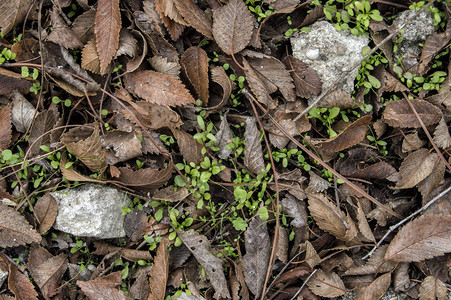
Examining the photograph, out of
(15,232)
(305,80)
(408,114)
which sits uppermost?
(305,80)

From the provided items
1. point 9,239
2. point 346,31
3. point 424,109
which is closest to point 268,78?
point 346,31

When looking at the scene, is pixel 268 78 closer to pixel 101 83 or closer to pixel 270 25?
pixel 270 25

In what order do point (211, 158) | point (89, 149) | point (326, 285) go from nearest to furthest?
point (89, 149)
point (326, 285)
point (211, 158)

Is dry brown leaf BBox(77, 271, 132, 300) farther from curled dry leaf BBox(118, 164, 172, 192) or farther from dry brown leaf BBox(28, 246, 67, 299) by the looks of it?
curled dry leaf BBox(118, 164, 172, 192)

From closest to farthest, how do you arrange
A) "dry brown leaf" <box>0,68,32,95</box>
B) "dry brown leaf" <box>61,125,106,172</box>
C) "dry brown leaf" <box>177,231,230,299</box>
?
"dry brown leaf" <box>61,125,106,172</box> → "dry brown leaf" <box>177,231,230,299</box> → "dry brown leaf" <box>0,68,32,95</box>

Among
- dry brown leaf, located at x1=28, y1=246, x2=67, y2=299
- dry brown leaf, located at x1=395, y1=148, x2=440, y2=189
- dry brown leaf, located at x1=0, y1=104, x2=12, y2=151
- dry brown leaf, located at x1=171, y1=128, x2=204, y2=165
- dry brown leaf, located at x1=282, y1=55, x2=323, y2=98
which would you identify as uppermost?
dry brown leaf, located at x1=282, y1=55, x2=323, y2=98

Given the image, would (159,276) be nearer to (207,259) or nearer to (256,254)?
(207,259)

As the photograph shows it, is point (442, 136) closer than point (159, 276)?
No

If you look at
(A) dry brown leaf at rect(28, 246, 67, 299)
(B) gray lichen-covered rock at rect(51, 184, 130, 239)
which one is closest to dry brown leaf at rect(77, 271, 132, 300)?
(A) dry brown leaf at rect(28, 246, 67, 299)

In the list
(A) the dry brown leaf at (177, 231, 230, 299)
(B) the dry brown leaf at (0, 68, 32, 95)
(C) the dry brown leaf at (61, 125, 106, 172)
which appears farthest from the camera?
(B) the dry brown leaf at (0, 68, 32, 95)

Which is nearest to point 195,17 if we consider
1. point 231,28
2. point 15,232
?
point 231,28
